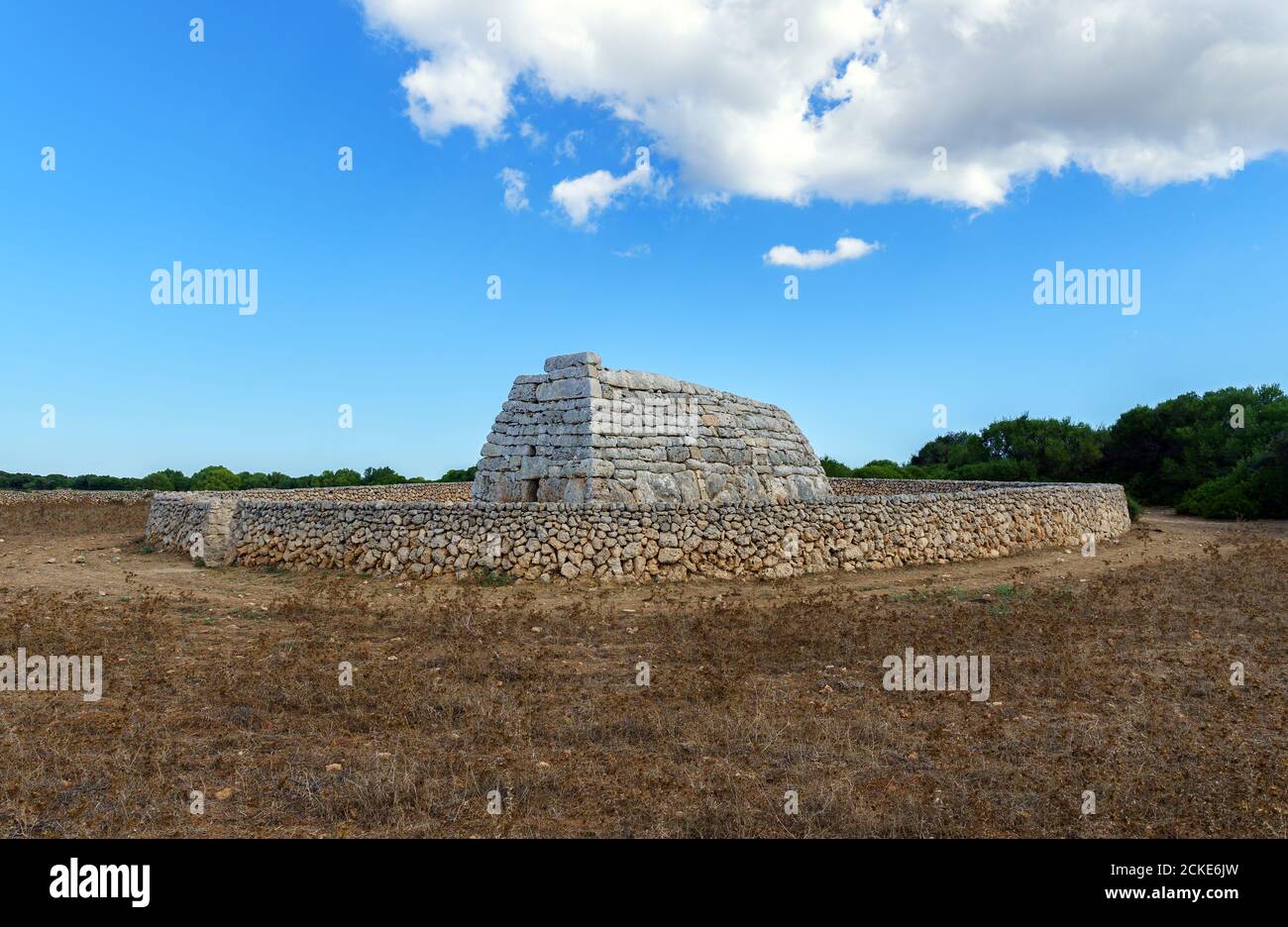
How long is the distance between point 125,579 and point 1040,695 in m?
13.7

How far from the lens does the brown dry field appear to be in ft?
14.1

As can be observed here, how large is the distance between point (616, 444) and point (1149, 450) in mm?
26668

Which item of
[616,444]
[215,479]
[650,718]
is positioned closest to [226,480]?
[215,479]

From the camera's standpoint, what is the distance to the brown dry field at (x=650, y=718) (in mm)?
4309

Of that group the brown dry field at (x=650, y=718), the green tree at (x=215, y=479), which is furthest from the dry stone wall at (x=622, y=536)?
the green tree at (x=215, y=479)

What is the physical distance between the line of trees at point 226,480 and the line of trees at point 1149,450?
19.7 metres

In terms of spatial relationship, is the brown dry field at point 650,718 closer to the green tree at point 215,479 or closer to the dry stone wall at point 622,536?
the dry stone wall at point 622,536

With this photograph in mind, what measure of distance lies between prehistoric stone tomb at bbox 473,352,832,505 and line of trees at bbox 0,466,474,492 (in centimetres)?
1820

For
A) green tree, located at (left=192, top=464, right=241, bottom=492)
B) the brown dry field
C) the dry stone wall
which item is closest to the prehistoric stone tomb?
the dry stone wall

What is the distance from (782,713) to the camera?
5980 millimetres

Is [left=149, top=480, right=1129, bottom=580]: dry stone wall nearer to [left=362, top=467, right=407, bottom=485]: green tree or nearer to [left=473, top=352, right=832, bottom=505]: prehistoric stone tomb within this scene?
[left=473, top=352, right=832, bottom=505]: prehistoric stone tomb

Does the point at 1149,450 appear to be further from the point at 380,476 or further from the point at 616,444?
the point at 380,476
